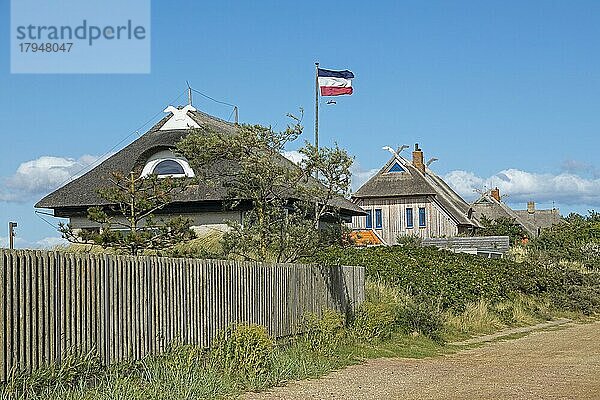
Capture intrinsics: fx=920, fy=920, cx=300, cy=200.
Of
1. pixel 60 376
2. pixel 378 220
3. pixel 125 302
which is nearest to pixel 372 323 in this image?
pixel 125 302

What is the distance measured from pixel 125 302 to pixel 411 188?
5054 centimetres

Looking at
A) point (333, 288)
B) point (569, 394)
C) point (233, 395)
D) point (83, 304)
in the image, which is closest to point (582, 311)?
point (333, 288)

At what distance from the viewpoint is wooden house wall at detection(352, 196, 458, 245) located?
200 feet

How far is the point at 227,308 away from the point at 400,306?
26.6ft

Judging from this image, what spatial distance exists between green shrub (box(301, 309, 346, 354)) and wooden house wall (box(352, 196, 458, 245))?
41874mm

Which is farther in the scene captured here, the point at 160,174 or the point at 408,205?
the point at 408,205

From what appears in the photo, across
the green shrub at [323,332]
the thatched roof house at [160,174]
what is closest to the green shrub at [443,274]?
the thatched roof house at [160,174]

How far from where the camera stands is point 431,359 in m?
18.9

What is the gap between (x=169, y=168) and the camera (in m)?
32.3

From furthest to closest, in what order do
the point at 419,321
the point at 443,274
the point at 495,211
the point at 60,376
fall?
the point at 495,211 < the point at 443,274 < the point at 419,321 < the point at 60,376

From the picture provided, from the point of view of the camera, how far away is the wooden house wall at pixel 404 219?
6091cm

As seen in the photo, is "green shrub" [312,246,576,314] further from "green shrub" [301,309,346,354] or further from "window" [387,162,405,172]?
"window" [387,162,405,172]

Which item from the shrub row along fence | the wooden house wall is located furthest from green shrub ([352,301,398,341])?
the wooden house wall

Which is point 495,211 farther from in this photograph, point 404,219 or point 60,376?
point 60,376
